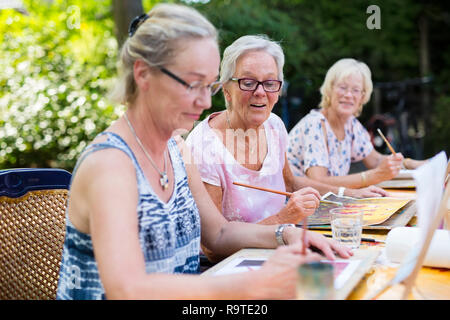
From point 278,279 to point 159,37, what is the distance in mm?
719

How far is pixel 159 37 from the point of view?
4.65 ft

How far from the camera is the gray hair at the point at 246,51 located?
2.43 meters

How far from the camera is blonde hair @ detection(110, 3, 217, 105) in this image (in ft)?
4.64

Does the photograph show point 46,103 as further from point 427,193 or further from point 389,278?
point 427,193

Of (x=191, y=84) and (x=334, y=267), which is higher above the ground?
(x=191, y=84)

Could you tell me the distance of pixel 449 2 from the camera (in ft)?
39.7

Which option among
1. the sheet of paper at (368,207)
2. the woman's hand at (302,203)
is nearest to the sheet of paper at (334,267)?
the woman's hand at (302,203)

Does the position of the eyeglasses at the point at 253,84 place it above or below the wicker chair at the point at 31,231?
above

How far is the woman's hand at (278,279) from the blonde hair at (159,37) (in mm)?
622

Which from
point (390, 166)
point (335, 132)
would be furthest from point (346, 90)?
point (390, 166)

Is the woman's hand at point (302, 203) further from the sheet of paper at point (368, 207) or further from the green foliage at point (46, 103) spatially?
the green foliage at point (46, 103)

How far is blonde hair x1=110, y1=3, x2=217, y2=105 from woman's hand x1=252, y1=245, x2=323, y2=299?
24.5 inches

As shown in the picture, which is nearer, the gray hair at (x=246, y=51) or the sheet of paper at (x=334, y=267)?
the sheet of paper at (x=334, y=267)
